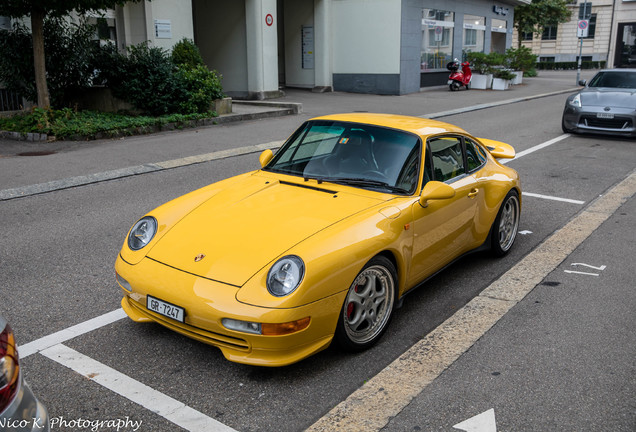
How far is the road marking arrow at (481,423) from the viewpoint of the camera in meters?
3.11

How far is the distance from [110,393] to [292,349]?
1.06 m

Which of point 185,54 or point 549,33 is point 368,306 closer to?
point 185,54

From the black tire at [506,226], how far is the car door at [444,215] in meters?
0.48

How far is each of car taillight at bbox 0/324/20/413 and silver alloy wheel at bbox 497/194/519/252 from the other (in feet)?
14.8

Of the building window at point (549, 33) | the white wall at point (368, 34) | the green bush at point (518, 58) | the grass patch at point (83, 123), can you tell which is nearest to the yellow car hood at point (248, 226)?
Answer: the grass patch at point (83, 123)

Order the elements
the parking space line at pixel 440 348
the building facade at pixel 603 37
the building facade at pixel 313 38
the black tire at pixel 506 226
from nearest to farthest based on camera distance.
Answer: the parking space line at pixel 440 348, the black tire at pixel 506 226, the building facade at pixel 313 38, the building facade at pixel 603 37

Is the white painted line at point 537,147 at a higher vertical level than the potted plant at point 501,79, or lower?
lower

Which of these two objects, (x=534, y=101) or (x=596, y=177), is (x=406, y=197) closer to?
(x=596, y=177)

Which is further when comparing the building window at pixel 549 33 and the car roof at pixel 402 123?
the building window at pixel 549 33

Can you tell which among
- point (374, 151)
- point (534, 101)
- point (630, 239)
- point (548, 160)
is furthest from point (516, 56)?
point (374, 151)

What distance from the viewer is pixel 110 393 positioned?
11.1ft

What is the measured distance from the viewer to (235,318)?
10.9 ft

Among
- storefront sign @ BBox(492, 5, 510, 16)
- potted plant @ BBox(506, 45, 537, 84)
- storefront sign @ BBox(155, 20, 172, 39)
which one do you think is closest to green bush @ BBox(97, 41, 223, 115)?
storefront sign @ BBox(155, 20, 172, 39)

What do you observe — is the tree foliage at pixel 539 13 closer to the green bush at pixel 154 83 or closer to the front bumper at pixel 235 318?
the green bush at pixel 154 83
